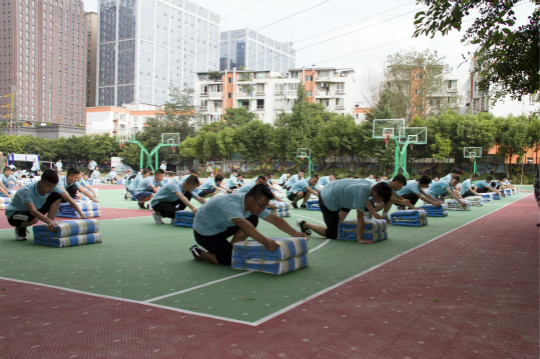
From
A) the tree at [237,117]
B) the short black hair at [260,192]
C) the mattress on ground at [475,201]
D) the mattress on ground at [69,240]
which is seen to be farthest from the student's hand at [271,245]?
the tree at [237,117]

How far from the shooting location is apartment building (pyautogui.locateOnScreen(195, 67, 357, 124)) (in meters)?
74.6

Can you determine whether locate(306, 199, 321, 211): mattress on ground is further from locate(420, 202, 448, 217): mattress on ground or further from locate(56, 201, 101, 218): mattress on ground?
locate(56, 201, 101, 218): mattress on ground

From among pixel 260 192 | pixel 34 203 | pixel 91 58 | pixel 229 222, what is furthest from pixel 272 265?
pixel 91 58

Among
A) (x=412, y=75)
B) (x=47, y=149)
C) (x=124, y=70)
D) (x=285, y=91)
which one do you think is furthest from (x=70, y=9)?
(x=412, y=75)

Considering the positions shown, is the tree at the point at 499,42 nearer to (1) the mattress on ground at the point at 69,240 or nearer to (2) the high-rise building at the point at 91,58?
(1) the mattress on ground at the point at 69,240

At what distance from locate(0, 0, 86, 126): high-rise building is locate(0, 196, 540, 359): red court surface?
125m

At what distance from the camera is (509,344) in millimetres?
4035

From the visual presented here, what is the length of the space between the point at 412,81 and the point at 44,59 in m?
113

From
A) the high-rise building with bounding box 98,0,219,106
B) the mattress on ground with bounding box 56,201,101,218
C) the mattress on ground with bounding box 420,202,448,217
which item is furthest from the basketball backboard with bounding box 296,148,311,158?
the high-rise building with bounding box 98,0,219,106

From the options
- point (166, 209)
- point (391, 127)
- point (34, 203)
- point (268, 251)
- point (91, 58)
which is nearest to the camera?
point (268, 251)

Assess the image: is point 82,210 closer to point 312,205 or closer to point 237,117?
point 312,205

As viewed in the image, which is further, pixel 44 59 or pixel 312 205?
pixel 44 59

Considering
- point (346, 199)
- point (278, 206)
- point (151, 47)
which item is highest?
point (151, 47)

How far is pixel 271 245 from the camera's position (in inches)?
252
